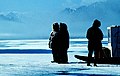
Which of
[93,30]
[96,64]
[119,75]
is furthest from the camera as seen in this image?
[96,64]

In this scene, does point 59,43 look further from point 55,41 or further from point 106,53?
point 106,53

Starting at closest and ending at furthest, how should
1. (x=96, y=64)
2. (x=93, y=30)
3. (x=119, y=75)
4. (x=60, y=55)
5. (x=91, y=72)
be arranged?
(x=119, y=75)
(x=91, y=72)
(x=93, y=30)
(x=96, y=64)
(x=60, y=55)

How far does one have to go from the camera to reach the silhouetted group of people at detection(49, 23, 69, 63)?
2152cm

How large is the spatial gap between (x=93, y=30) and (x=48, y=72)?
365 cm

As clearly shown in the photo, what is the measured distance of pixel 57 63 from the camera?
842 inches

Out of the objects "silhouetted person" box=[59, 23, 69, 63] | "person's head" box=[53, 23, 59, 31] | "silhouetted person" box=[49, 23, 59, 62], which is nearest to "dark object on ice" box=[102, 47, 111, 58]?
"silhouetted person" box=[59, 23, 69, 63]

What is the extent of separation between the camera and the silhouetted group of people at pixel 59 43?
21516 millimetres

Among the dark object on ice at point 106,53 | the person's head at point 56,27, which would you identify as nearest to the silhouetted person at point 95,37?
the dark object on ice at point 106,53

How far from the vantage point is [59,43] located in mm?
21828

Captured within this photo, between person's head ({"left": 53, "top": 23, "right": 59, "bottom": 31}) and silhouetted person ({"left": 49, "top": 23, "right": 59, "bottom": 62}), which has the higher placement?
person's head ({"left": 53, "top": 23, "right": 59, "bottom": 31})

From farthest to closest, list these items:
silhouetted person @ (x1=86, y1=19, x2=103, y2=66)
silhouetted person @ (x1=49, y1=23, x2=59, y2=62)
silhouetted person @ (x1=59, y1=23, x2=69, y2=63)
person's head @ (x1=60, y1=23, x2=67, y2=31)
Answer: silhouetted person @ (x1=49, y1=23, x2=59, y2=62) → silhouetted person @ (x1=59, y1=23, x2=69, y2=63) → person's head @ (x1=60, y1=23, x2=67, y2=31) → silhouetted person @ (x1=86, y1=19, x2=103, y2=66)

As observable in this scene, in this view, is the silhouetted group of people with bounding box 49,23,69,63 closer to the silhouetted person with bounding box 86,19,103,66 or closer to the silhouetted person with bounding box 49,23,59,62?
the silhouetted person with bounding box 49,23,59,62

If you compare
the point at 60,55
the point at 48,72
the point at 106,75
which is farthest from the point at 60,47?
the point at 106,75

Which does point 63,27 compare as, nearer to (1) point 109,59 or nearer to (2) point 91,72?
(1) point 109,59
